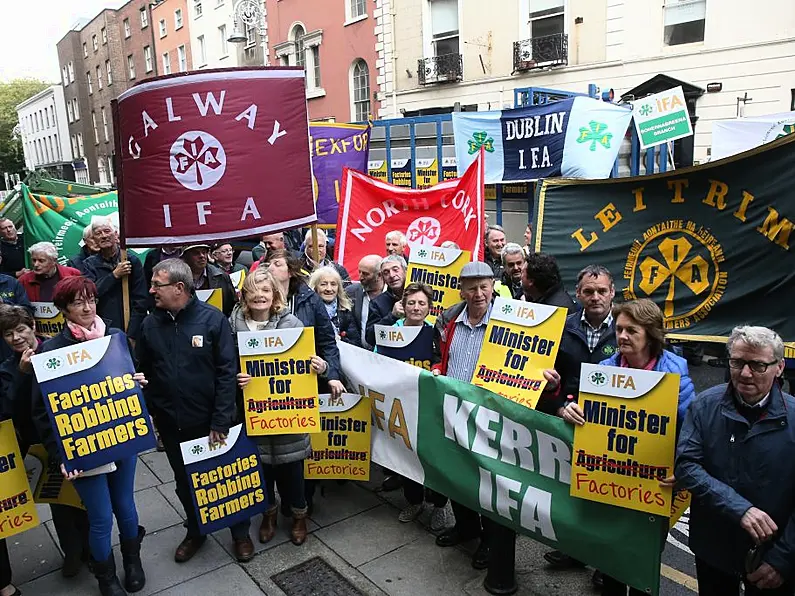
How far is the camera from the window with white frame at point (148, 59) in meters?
39.1

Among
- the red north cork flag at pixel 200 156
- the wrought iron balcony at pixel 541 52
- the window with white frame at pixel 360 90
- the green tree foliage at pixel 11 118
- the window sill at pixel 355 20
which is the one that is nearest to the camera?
the red north cork flag at pixel 200 156

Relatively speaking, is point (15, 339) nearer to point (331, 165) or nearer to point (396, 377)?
point (396, 377)

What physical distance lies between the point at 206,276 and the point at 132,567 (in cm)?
254

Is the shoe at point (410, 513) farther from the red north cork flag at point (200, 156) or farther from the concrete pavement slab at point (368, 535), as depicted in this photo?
the red north cork flag at point (200, 156)

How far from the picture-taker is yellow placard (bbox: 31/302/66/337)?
218 inches

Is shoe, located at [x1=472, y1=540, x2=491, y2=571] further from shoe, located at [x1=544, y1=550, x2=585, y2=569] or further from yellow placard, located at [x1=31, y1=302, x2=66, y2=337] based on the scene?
yellow placard, located at [x1=31, y1=302, x2=66, y2=337]

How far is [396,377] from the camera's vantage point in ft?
13.5

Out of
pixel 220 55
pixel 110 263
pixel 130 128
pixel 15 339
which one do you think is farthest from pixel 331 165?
pixel 220 55

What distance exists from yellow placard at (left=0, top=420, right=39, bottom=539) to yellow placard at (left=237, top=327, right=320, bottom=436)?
1.27m

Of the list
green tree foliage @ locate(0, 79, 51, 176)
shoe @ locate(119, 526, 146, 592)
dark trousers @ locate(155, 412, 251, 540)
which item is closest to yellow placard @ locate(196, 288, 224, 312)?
dark trousers @ locate(155, 412, 251, 540)

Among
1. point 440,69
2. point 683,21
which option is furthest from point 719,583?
point 440,69

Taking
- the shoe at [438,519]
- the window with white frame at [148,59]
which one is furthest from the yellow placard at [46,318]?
the window with white frame at [148,59]

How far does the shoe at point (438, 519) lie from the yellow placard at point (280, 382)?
1.07m

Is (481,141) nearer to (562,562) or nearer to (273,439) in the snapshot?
(273,439)
